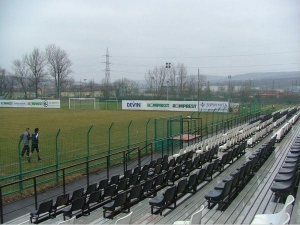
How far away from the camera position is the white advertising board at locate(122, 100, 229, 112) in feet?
136

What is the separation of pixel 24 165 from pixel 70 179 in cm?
342

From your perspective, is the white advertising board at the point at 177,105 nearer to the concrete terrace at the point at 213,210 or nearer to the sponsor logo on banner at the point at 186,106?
the sponsor logo on banner at the point at 186,106

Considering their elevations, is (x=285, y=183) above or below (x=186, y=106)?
above

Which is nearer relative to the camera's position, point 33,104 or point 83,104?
point 33,104

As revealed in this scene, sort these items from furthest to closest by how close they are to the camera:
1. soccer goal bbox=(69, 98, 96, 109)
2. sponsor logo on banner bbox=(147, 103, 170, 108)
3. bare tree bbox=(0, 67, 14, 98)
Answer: bare tree bbox=(0, 67, 14, 98), soccer goal bbox=(69, 98, 96, 109), sponsor logo on banner bbox=(147, 103, 170, 108)

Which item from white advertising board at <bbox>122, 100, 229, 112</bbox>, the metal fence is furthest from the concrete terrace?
white advertising board at <bbox>122, 100, 229, 112</bbox>

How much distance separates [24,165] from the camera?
1558 centimetres

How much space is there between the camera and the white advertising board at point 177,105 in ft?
136

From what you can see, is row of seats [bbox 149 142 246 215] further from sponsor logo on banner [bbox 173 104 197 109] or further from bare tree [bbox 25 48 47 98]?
bare tree [bbox 25 48 47 98]

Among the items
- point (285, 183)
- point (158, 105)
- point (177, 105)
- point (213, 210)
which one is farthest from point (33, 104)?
point (285, 183)

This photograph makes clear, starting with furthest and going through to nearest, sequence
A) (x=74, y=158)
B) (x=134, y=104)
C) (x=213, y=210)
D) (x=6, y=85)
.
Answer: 1. (x=6, y=85)
2. (x=134, y=104)
3. (x=74, y=158)
4. (x=213, y=210)

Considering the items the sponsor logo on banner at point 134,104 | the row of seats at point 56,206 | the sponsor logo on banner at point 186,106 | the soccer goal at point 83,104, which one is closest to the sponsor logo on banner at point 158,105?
the sponsor logo on banner at point 186,106

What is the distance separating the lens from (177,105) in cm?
4825

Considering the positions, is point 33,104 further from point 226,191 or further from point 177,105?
point 226,191
